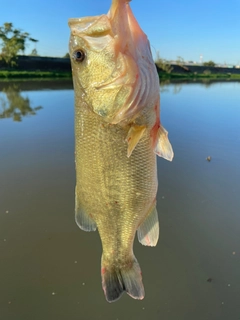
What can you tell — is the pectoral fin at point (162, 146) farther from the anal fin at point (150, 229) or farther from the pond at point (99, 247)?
the pond at point (99, 247)

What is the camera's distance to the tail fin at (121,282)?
1.84 metres

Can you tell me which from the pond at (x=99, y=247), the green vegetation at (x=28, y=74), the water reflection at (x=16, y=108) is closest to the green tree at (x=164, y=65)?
the green vegetation at (x=28, y=74)

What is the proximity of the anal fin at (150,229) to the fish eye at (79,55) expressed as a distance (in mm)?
980

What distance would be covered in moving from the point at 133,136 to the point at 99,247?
2.94 m

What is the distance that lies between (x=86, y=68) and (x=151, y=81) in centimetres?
36

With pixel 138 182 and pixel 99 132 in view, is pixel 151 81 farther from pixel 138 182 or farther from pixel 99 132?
pixel 138 182

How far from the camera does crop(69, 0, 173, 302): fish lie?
1540 mm

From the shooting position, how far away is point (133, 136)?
62.6 inches

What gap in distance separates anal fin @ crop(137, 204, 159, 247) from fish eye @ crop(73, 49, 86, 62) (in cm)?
98

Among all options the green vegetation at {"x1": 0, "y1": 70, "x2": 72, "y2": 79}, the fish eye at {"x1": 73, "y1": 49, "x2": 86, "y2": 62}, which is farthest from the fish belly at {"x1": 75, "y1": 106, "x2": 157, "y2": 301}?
the green vegetation at {"x1": 0, "y1": 70, "x2": 72, "y2": 79}

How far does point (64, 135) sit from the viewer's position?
9.58m

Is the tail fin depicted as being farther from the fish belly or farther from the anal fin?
the anal fin

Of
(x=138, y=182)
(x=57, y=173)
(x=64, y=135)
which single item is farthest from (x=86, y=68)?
(x=64, y=135)

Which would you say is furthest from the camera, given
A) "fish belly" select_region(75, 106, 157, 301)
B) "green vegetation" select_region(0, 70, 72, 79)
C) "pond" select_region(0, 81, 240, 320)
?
"green vegetation" select_region(0, 70, 72, 79)
